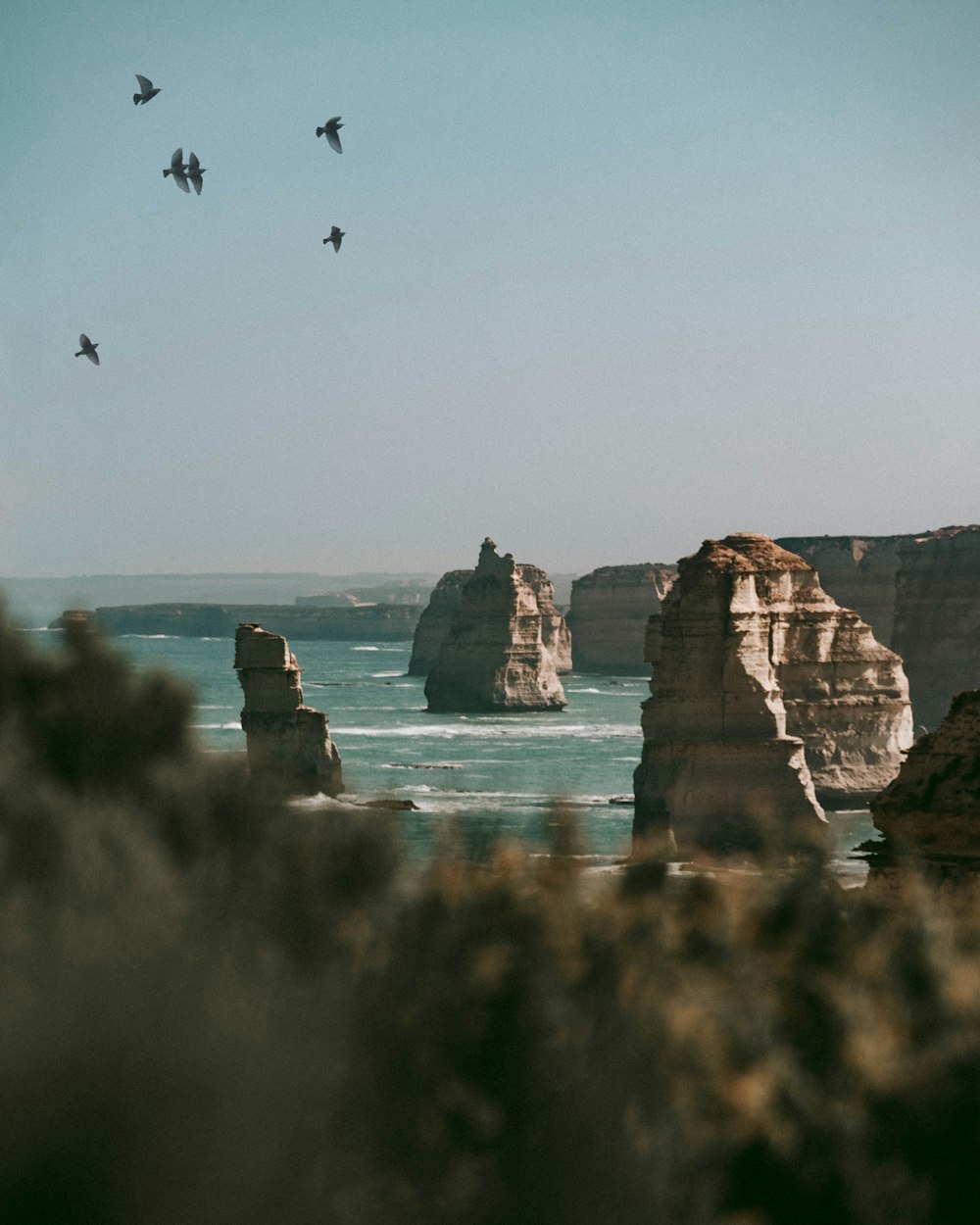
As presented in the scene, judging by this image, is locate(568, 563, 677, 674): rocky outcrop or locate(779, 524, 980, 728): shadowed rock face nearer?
locate(779, 524, 980, 728): shadowed rock face

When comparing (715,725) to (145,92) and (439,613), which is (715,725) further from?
(439,613)

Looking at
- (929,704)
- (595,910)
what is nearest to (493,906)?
(595,910)

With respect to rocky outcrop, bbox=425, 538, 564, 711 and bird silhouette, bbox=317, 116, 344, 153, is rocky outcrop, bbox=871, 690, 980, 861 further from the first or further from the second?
rocky outcrop, bbox=425, 538, 564, 711

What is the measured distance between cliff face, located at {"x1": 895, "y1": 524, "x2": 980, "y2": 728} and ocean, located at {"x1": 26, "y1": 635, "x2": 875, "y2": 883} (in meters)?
15.6

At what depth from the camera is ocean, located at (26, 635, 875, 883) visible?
5456 cm

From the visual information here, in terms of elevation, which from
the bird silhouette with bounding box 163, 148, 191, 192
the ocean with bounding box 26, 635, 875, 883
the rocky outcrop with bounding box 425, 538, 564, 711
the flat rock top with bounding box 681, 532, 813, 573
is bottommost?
the ocean with bounding box 26, 635, 875, 883

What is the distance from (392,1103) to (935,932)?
7.07 metres

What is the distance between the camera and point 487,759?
96438mm

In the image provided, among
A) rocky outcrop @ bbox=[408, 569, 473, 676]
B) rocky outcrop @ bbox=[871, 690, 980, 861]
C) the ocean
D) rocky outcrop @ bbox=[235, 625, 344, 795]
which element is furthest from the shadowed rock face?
rocky outcrop @ bbox=[871, 690, 980, 861]

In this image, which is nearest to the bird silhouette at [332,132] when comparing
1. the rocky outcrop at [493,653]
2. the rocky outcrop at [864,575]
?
the rocky outcrop at [864,575]

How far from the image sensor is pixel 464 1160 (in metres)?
10.9

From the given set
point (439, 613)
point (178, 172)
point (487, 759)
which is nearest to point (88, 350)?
point (178, 172)

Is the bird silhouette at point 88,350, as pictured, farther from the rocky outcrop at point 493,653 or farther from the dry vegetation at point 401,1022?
the rocky outcrop at point 493,653

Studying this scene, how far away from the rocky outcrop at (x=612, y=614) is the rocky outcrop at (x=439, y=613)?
21.3 meters
